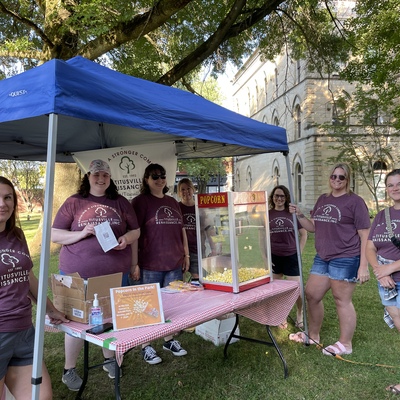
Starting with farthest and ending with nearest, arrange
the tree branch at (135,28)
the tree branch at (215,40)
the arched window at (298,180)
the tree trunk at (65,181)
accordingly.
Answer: the arched window at (298,180), the tree trunk at (65,181), the tree branch at (215,40), the tree branch at (135,28)

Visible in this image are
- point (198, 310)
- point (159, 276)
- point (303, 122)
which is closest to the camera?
point (198, 310)

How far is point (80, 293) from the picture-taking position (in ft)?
6.91

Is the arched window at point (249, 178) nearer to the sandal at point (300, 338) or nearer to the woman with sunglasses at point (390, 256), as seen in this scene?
the sandal at point (300, 338)

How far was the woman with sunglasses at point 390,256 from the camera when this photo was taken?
2684 mm

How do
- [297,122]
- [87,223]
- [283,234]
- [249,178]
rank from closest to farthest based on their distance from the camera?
[87,223] → [283,234] → [297,122] → [249,178]

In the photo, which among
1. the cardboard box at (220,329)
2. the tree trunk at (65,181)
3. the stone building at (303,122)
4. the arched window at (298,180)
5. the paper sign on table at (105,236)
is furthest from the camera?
the arched window at (298,180)

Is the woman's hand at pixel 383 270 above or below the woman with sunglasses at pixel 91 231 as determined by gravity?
below

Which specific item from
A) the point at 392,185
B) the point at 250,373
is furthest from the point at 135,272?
the point at 392,185

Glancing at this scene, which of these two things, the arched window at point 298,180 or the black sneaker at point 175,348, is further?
the arched window at point 298,180

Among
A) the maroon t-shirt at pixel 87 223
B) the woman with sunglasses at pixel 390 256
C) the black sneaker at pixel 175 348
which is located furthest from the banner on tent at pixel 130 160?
the woman with sunglasses at pixel 390 256

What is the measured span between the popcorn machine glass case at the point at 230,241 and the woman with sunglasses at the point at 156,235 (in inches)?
12.4

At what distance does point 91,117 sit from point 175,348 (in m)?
2.50

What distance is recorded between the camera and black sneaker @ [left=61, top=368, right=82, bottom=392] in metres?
2.79

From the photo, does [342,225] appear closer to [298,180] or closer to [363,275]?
[363,275]
